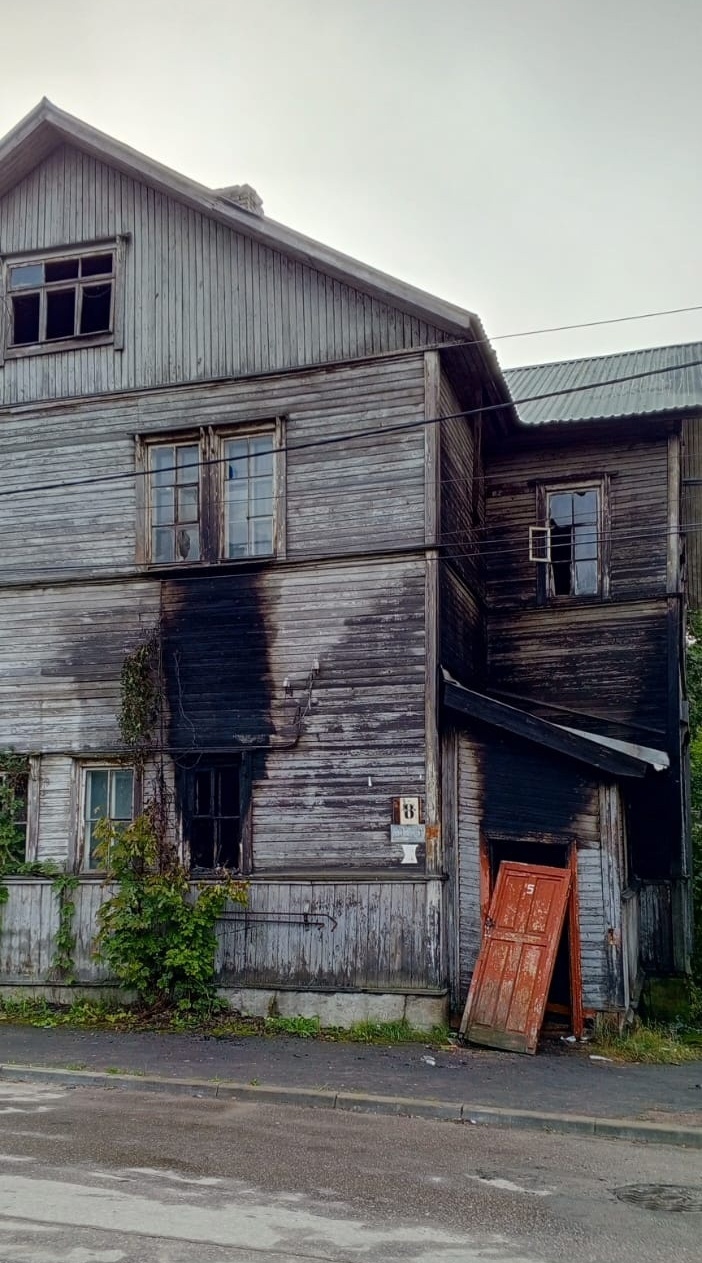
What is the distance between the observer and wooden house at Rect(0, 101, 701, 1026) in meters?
13.1

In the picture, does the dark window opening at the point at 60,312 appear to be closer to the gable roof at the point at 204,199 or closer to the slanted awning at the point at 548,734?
the gable roof at the point at 204,199

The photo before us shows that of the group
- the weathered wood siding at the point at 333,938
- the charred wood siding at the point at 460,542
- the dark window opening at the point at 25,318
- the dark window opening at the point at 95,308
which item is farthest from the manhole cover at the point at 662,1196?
the dark window opening at the point at 25,318

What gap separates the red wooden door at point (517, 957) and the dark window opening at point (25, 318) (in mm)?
9689

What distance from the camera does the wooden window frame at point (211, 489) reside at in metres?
14.1

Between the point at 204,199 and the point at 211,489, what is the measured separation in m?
3.73

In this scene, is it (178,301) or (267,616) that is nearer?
(267,616)

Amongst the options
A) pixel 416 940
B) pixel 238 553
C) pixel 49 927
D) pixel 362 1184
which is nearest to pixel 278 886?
pixel 416 940

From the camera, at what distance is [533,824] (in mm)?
13297

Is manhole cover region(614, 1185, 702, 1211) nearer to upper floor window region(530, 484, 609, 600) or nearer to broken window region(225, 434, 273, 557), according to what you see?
broken window region(225, 434, 273, 557)

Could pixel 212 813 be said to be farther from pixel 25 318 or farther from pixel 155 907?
pixel 25 318

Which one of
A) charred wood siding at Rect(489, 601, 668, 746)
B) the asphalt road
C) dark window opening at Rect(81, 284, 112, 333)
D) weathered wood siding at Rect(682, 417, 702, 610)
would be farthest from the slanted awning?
dark window opening at Rect(81, 284, 112, 333)

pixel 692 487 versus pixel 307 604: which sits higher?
pixel 692 487

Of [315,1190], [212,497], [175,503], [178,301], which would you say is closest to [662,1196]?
[315,1190]

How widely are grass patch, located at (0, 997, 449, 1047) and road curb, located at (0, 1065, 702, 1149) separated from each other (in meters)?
2.10
